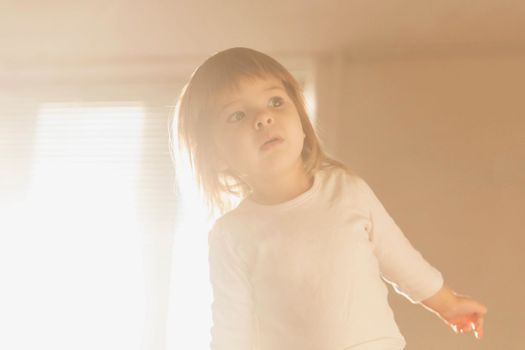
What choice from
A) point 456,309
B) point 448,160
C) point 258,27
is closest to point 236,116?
point 456,309

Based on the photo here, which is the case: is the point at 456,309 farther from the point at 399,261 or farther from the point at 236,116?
the point at 236,116

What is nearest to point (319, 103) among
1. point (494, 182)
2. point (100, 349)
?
point (494, 182)

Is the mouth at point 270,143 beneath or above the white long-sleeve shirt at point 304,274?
above

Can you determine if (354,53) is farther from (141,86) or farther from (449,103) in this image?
(141,86)

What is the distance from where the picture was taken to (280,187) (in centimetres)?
93

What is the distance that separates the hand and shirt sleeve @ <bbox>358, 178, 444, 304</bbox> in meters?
0.04

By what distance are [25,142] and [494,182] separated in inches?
60.7

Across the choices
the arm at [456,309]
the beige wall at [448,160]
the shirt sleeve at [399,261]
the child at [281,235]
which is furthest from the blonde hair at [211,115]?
the beige wall at [448,160]

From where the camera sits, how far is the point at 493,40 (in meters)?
1.75

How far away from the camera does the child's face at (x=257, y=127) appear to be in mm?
854

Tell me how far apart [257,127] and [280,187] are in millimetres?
118

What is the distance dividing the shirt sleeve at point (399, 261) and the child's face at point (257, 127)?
0.16 meters

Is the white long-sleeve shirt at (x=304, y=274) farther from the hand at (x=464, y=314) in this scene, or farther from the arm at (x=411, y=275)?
the hand at (x=464, y=314)

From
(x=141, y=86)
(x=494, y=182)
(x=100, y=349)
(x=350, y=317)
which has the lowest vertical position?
(x=100, y=349)
